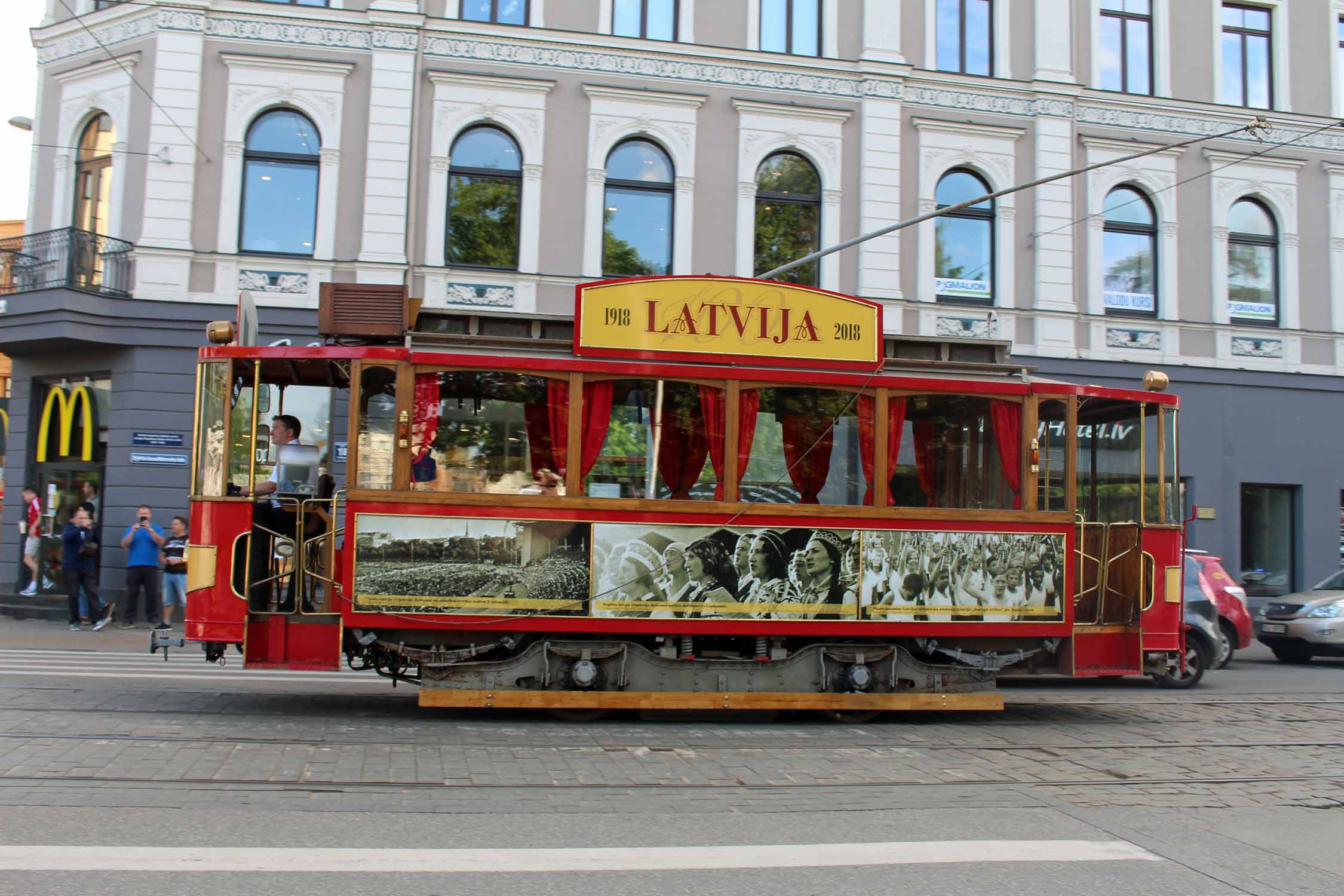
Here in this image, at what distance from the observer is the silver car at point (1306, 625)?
1506 centimetres

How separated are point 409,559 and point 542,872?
157 inches

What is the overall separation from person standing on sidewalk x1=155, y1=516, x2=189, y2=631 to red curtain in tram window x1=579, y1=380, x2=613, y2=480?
748 centimetres

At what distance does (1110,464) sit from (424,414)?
19.9 feet

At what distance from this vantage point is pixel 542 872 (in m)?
4.90

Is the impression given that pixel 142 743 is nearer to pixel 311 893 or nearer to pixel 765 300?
pixel 311 893

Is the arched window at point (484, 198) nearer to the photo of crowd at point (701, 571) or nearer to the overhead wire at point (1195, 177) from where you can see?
the overhead wire at point (1195, 177)

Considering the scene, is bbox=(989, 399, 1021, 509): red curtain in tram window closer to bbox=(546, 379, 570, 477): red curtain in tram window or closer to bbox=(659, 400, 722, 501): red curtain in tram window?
bbox=(659, 400, 722, 501): red curtain in tram window

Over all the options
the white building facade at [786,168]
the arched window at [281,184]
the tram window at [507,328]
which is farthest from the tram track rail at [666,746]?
the arched window at [281,184]

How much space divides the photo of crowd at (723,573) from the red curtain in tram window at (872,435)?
18.0 inches

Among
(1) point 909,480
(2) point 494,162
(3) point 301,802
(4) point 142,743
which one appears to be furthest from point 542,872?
(2) point 494,162

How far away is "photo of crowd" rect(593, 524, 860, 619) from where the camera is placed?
8.69 meters

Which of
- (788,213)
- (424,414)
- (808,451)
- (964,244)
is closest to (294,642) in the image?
(424,414)

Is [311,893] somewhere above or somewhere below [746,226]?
below

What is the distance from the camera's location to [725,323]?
902 cm
